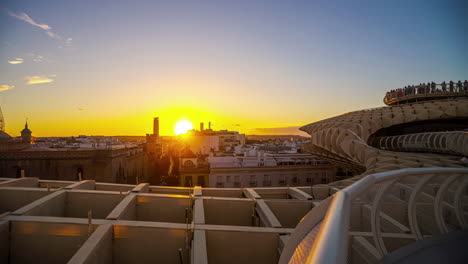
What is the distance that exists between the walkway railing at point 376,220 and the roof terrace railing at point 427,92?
28352mm

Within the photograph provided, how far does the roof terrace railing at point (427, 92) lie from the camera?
2523 centimetres

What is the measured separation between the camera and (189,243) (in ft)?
19.6

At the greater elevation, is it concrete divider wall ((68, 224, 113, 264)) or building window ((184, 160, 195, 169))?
concrete divider wall ((68, 224, 113, 264))

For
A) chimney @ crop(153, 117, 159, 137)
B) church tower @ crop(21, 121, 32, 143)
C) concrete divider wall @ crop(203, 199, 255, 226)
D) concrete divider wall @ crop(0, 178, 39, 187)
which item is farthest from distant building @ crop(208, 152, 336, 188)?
chimney @ crop(153, 117, 159, 137)

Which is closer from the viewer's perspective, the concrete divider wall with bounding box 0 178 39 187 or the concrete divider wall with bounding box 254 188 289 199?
the concrete divider wall with bounding box 0 178 39 187

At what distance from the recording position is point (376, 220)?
9.70ft

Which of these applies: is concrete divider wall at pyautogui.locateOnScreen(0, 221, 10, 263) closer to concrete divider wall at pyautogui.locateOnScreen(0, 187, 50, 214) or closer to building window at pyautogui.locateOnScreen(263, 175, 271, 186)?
concrete divider wall at pyautogui.locateOnScreen(0, 187, 50, 214)

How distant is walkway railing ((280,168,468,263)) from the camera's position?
1.56 metres

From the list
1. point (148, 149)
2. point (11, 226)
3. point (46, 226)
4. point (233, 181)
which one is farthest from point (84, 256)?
point (148, 149)

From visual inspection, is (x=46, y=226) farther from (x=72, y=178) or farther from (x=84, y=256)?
(x=72, y=178)

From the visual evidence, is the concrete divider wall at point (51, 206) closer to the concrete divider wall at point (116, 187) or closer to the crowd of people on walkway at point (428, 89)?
the concrete divider wall at point (116, 187)

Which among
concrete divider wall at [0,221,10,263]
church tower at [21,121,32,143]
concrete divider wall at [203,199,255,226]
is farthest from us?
church tower at [21,121,32,143]

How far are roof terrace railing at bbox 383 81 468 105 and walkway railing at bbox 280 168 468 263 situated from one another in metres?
28.4

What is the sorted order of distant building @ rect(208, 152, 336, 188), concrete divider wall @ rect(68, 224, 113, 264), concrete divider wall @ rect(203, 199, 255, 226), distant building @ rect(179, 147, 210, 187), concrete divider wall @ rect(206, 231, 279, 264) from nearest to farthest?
concrete divider wall @ rect(68, 224, 113, 264) → concrete divider wall @ rect(206, 231, 279, 264) → concrete divider wall @ rect(203, 199, 255, 226) → distant building @ rect(208, 152, 336, 188) → distant building @ rect(179, 147, 210, 187)
